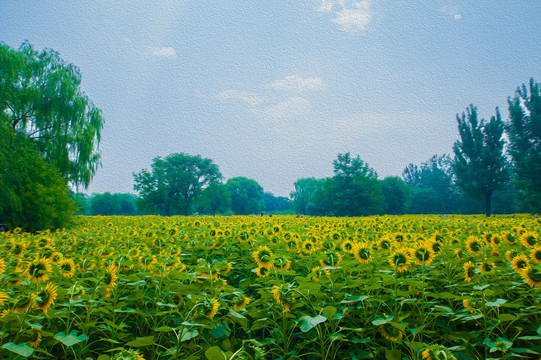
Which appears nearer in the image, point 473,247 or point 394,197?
point 473,247

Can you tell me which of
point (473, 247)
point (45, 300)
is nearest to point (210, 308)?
point (45, 300)

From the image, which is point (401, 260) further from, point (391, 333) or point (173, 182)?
point (173, 182)

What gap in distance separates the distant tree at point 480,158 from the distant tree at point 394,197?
20.3m

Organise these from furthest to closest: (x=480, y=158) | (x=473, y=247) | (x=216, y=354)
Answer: (x=480, y=158) < (x=473, y=247) < (x=216, y=354)

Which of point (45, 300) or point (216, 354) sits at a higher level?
point (45, 300)

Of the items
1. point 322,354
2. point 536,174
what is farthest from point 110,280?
point 536,174

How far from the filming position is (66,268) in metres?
2.15

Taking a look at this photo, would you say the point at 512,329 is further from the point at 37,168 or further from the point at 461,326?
the point at 37,168

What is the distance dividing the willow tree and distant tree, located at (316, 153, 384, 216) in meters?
30.9

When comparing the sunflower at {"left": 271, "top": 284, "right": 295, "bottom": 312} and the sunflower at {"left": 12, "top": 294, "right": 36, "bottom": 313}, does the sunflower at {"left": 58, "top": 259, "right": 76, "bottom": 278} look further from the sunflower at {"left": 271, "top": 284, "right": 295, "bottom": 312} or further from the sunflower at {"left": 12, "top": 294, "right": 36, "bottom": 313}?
the sunflower at {"left": 271, "top": 284, "right": 295, "bottom": 312}

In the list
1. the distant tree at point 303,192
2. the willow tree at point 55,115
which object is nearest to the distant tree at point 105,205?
the distant tree at point 303,192

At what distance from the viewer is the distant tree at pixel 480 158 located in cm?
2927

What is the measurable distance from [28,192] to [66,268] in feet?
31.1

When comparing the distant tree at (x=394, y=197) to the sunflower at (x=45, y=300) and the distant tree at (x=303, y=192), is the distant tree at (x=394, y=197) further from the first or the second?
the sunflower at (x=45, y=300)
